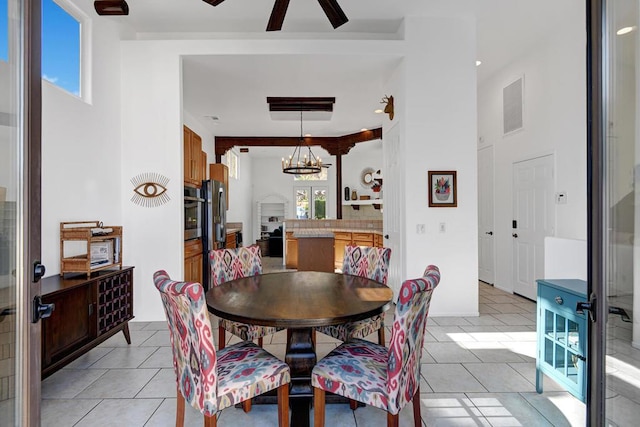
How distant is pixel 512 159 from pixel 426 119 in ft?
6.25

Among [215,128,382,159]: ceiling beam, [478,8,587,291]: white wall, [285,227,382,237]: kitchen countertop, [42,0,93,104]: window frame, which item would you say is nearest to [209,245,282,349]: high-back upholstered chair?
[42,0,93,104]: window frame


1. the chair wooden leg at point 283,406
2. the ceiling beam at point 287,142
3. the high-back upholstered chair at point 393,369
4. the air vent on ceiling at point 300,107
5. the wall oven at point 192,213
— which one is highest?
the air vent on ceiling at point 300,107

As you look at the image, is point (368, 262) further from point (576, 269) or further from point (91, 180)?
point (91, 180)

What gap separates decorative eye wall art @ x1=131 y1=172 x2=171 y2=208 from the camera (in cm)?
371

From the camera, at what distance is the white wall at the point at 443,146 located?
3.81 m

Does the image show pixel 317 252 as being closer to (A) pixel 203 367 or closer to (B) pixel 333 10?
(B) pixel 333 10

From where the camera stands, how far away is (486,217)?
18.1 feet

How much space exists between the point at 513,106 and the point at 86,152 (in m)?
5.32

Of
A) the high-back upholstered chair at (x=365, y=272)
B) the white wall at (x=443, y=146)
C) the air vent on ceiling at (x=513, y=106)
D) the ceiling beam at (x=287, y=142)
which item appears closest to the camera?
the high-back upholstered chair at (x=365, y=272)

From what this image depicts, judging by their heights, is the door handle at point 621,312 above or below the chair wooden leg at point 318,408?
above

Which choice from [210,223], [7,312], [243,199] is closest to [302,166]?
[210,223]

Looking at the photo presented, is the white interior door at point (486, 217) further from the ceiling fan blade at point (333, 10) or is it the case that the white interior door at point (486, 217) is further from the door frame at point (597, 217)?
the door frame at point (597, 217)

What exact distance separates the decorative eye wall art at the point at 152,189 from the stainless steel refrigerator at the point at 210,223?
1.24 metres

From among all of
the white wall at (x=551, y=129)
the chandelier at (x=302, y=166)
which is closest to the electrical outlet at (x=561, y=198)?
the white wall at (x=551, y=129)
